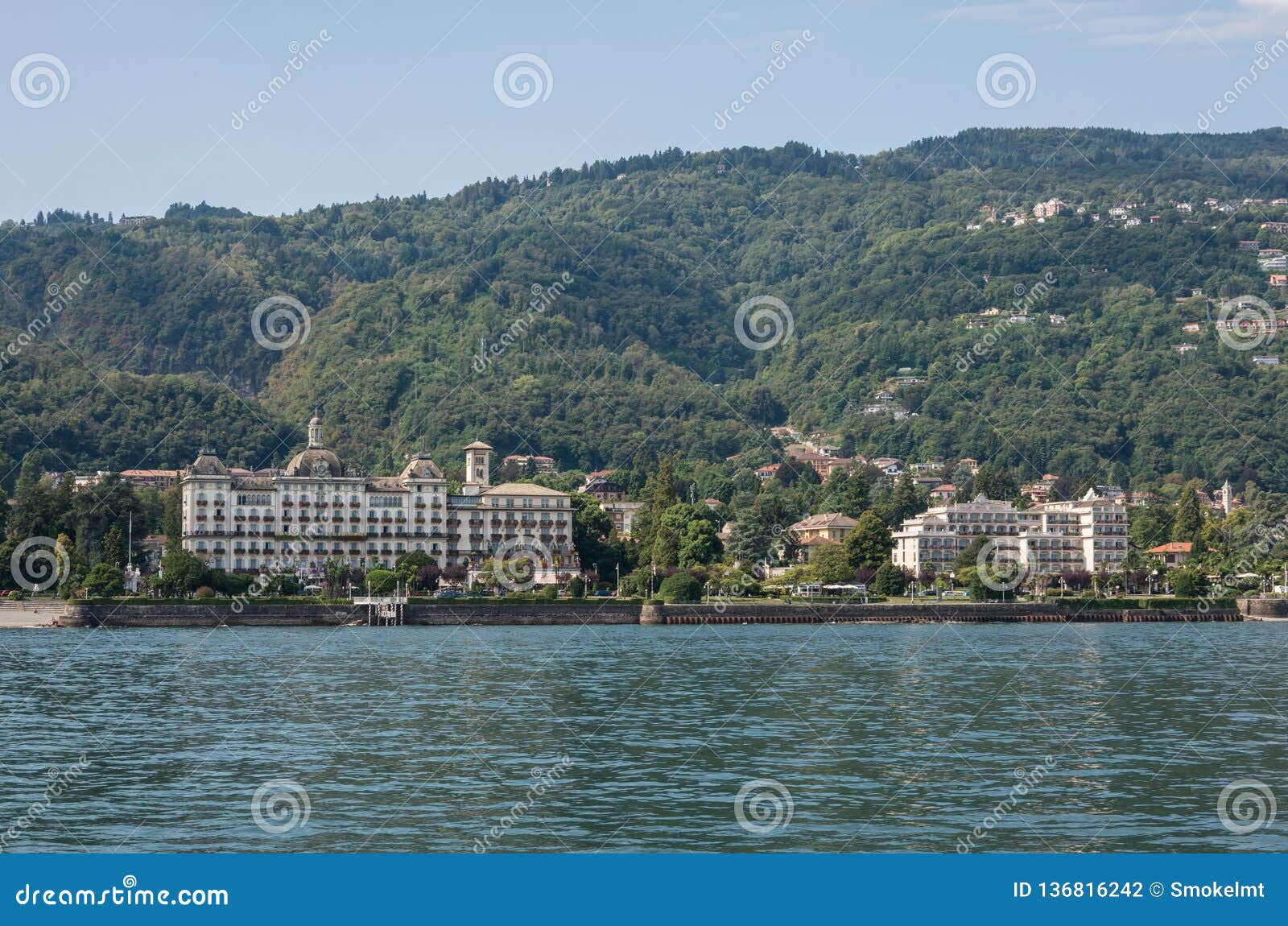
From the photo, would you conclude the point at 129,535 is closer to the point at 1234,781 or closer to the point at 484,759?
the point at 484,759

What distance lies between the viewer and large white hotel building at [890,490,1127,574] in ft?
437

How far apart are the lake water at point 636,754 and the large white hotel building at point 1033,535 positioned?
71681mm

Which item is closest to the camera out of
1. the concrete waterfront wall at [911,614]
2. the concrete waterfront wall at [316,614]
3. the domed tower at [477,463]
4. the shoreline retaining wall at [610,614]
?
the concrete waterfront wall at [316,614]

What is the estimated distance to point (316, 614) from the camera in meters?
95.3

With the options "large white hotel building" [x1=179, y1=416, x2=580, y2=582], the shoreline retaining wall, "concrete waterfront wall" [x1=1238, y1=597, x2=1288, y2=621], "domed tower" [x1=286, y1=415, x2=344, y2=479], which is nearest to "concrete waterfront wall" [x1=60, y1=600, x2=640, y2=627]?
the shoreline retaining wall

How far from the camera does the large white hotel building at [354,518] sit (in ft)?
390

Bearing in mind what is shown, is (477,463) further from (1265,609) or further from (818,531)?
(1265,609)

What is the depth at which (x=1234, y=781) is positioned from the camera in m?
27.6

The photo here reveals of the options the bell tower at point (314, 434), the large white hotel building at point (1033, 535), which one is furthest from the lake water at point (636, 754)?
the bell tower at point (314, 434)

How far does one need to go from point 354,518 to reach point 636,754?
9374 cm

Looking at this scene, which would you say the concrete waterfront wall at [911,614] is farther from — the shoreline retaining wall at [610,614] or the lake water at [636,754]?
the lake water at [636,754]

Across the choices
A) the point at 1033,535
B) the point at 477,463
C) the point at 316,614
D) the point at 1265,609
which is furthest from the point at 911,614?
the point at 477,463

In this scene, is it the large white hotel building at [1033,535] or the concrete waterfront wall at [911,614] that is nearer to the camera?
the concrete waterfront wall at [911,614]

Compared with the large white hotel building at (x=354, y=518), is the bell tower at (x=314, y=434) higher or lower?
higher
